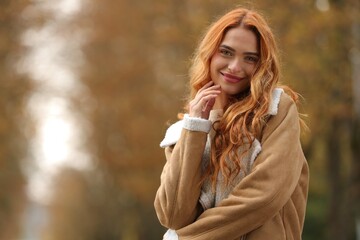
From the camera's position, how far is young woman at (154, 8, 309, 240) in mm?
3457

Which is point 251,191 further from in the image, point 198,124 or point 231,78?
point 231,78

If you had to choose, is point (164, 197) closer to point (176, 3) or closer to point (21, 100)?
point (176, 3)

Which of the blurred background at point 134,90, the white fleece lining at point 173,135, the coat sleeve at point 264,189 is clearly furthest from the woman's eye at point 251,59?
the blurred background at point 134,90

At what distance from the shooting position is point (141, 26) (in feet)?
74.4

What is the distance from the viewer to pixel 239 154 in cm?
354

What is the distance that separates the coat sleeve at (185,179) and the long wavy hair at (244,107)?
8cm

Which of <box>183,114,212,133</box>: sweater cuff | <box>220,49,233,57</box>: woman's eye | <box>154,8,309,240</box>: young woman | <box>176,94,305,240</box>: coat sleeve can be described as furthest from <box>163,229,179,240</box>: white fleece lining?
<box>220,49,233,57</box>: woman's eye

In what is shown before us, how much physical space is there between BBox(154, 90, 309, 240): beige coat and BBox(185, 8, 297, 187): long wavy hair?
0.19ft

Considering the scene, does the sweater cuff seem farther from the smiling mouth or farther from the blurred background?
the blurred background

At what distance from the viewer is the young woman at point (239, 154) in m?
3.46

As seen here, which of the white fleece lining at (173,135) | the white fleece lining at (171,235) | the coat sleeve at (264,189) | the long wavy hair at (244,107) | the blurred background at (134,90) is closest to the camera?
the coat sleeve at (264,189)

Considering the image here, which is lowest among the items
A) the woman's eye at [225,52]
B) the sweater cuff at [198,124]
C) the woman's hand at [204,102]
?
the sweater cuff at [198,124]

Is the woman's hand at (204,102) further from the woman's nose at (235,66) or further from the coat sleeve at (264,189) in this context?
the coat sleeve at (264,189)

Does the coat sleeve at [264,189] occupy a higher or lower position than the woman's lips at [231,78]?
lower
